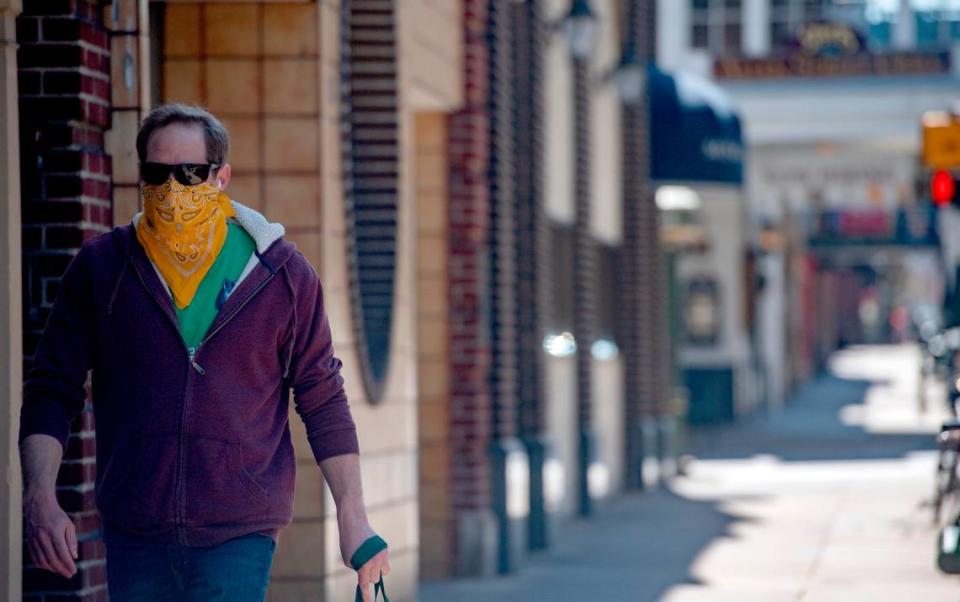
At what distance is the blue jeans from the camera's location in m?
4.11

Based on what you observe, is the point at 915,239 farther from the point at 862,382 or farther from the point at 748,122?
the point at 748,122

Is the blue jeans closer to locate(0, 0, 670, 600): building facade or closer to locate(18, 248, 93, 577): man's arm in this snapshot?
locate(18, 248, 93, 577): man's arm

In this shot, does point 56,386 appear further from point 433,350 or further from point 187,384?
point 433,350

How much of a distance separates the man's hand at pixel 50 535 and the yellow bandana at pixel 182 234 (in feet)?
1.64

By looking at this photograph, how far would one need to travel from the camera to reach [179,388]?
4129 millimetres

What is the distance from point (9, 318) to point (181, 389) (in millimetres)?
1821

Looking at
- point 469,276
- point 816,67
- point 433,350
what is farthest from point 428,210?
point 816,67

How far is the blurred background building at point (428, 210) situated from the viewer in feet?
19.9

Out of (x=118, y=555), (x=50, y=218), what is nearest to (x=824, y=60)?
(x=50, y=218)

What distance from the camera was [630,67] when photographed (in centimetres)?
1753

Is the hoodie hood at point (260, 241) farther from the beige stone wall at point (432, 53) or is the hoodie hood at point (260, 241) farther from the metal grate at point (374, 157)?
the beige stone wall at point (432, 53)

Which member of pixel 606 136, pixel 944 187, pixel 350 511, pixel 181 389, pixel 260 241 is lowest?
pixel 350 511

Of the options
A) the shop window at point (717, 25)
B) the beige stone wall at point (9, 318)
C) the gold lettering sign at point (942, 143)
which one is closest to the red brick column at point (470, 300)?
the gold lettering sign at point (942, 143)

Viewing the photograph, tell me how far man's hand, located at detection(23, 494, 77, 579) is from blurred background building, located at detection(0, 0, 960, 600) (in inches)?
67.2
